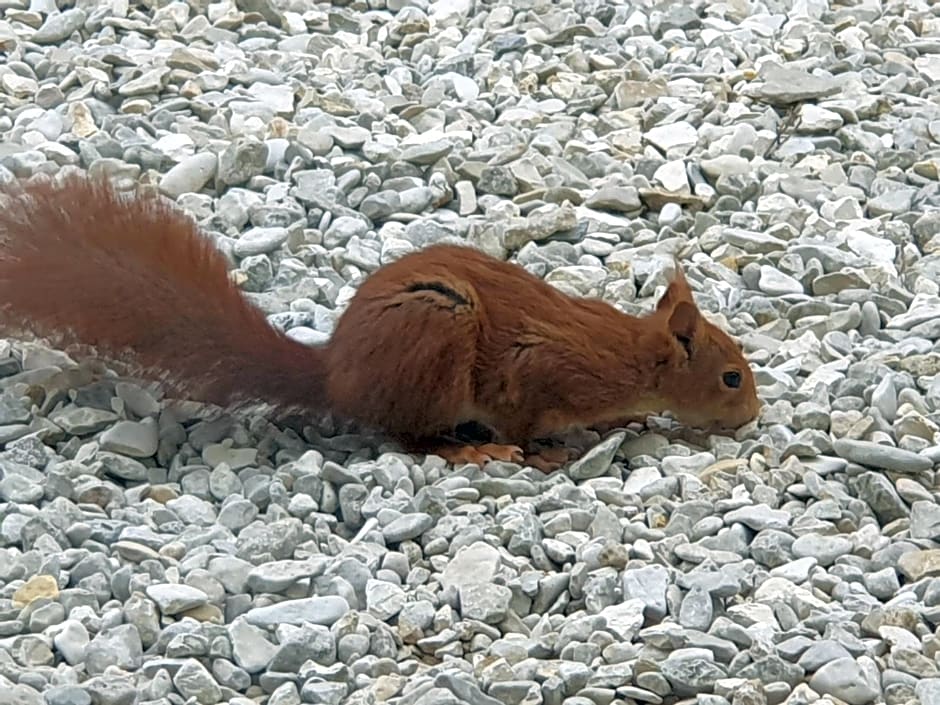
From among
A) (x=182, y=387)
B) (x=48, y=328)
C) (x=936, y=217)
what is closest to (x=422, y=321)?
(x=182, y=387)

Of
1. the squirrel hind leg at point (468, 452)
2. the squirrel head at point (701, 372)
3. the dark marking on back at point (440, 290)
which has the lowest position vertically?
the squirrel hind leg at point (468, 452)

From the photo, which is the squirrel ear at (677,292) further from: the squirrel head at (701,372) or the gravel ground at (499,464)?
the gravel ground at (499,464)

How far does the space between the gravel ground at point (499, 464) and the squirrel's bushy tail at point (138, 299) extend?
128 mm

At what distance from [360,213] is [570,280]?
630 mm

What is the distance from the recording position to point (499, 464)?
353cm

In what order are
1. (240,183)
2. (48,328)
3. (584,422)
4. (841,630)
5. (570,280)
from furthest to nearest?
(240,183) → (570,280) → (584,422) → (48,328) → (841,630)

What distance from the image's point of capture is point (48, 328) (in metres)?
3.44

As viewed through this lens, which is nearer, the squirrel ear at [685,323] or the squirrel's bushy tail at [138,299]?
the squirrel's bushy tail at [138,299]

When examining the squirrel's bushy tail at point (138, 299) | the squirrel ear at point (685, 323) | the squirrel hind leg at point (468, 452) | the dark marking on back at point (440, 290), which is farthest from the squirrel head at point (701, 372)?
the squirrel's bushy tail at point (138, 299)

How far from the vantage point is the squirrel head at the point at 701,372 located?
371 cm

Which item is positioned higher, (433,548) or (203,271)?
(203,271)

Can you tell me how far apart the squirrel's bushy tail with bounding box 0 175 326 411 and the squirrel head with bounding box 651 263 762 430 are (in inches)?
31.0

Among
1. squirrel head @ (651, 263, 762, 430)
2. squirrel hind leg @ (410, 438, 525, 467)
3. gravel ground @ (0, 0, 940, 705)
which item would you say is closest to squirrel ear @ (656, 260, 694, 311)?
squirrel head @ (651, 263, 762, 430)

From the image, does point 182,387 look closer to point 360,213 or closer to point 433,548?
→ point 433,548
